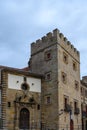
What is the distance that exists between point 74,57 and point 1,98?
13475mm

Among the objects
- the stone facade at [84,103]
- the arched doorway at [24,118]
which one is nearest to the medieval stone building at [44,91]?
the arched doorway at [24,118]

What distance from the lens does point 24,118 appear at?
43.3 metres

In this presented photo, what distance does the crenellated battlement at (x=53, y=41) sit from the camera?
1822 inches

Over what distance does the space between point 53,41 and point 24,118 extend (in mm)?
10539

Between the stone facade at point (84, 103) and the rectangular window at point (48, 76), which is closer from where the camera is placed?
the rectangular window at point (48, 76)

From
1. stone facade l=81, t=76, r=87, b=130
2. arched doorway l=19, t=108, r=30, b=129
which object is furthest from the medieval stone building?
stone facade l=81, t=76, r=87, b=130

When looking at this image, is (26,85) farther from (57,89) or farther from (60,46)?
(60,46)

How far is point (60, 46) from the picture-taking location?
46469mm

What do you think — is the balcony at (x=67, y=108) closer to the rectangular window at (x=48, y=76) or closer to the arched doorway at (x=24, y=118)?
the rectangular window at (x=48, y=76)

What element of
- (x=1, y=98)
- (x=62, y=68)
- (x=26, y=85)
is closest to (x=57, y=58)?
(x=62, y=68)

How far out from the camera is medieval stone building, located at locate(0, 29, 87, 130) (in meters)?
42.4

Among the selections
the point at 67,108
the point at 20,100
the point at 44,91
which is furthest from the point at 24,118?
the point at 67,108

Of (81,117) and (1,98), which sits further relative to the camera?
(81,117)

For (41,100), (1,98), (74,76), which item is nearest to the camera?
(1,98)
